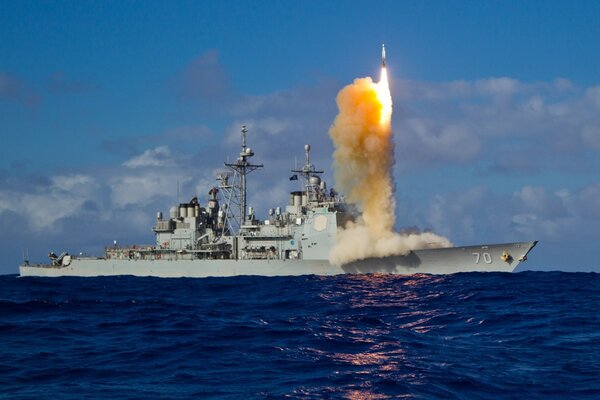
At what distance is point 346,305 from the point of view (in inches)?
935

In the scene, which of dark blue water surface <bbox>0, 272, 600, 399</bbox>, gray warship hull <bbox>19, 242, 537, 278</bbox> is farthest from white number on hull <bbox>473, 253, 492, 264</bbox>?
dark blue water surface <bbox>0, 272, 600, 399</bbox>

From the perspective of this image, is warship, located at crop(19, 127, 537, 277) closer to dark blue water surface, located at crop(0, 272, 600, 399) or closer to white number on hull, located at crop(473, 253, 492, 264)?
white number on hull, located at crop(473, 253, 492, 264)

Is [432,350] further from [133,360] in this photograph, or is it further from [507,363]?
[133,360]

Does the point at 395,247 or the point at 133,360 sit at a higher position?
the point at 395,247

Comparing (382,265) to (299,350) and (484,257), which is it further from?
(299,350)

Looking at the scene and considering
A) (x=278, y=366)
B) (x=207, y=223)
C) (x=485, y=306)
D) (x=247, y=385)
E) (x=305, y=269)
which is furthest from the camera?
(x=207, y=223)

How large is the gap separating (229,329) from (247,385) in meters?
5.75

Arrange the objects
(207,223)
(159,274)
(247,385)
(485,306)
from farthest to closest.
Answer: (207,223) → (159,274) → (485,306) → (247,385)

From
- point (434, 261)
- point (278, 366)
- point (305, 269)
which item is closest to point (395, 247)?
point (434, 261)

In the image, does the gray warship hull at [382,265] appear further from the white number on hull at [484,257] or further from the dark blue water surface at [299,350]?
the dark blue water surface at [299,350]

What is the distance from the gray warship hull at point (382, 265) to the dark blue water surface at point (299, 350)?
21658 millimetres

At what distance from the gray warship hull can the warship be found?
2.7 inches

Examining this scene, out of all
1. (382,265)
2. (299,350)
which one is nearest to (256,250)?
(382,265)

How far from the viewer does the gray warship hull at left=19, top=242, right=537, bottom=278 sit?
150ft
